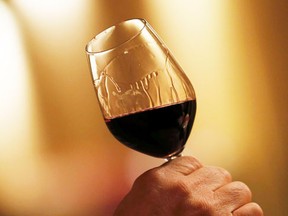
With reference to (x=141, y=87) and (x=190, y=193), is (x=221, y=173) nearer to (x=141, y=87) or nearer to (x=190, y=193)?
(x=190, y=193)

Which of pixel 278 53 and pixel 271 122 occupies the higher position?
pixel 278 53

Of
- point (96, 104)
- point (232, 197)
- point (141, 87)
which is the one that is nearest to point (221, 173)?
point (232, 197)

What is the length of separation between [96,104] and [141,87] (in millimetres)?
1830

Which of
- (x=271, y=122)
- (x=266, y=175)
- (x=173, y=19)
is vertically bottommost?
(x=266, y=175)

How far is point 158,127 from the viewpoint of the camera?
69 centimetres

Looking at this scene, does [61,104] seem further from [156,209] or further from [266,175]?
[156,209]

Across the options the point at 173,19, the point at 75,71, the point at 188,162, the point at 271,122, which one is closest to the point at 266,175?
the point at 271,122

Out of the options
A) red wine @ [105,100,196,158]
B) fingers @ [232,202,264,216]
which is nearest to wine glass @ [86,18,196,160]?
red wine @ [105,100,196,158]

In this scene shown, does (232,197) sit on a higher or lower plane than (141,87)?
lower

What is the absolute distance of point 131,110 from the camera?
27.3 inches

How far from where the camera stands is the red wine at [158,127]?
69 cm

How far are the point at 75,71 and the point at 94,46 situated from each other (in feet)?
5.92

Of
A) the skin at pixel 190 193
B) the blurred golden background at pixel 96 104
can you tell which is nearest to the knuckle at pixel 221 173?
the skin at pixel 190 193

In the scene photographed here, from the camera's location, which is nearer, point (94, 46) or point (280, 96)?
point (94, 46)
